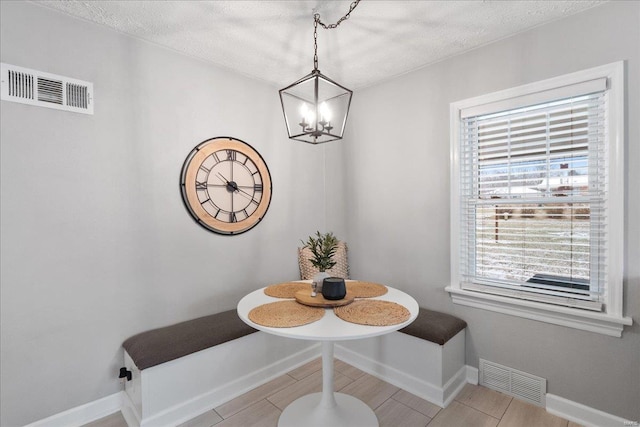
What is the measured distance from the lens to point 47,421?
5.72ft

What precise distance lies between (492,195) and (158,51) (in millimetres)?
2693

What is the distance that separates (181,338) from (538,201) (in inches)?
101

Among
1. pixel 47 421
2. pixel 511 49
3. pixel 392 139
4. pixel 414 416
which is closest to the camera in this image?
pixel 47 421

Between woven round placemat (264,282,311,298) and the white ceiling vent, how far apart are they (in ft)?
5.44

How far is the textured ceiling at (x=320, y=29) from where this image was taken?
1.78 m

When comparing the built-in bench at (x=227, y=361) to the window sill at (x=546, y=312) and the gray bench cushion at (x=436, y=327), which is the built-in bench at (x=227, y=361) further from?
the window sill at (x=546, y=312)

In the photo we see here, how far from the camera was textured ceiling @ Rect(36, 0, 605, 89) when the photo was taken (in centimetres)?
178

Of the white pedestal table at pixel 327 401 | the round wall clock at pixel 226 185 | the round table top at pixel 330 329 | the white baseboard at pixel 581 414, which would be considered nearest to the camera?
the round table top at pixel 330 329

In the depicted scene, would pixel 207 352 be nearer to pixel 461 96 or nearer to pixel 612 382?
pixel 612 382

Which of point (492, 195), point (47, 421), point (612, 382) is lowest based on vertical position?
point (47, 421)

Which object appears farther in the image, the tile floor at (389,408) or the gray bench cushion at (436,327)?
the gray bench cushion at (436,327)

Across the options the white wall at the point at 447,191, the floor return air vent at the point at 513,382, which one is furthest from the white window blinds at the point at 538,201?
the floor return air vent at the point at 513,382

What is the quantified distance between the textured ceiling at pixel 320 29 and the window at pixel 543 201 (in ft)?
1.50

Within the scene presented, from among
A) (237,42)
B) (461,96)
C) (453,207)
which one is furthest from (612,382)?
(237,42)
